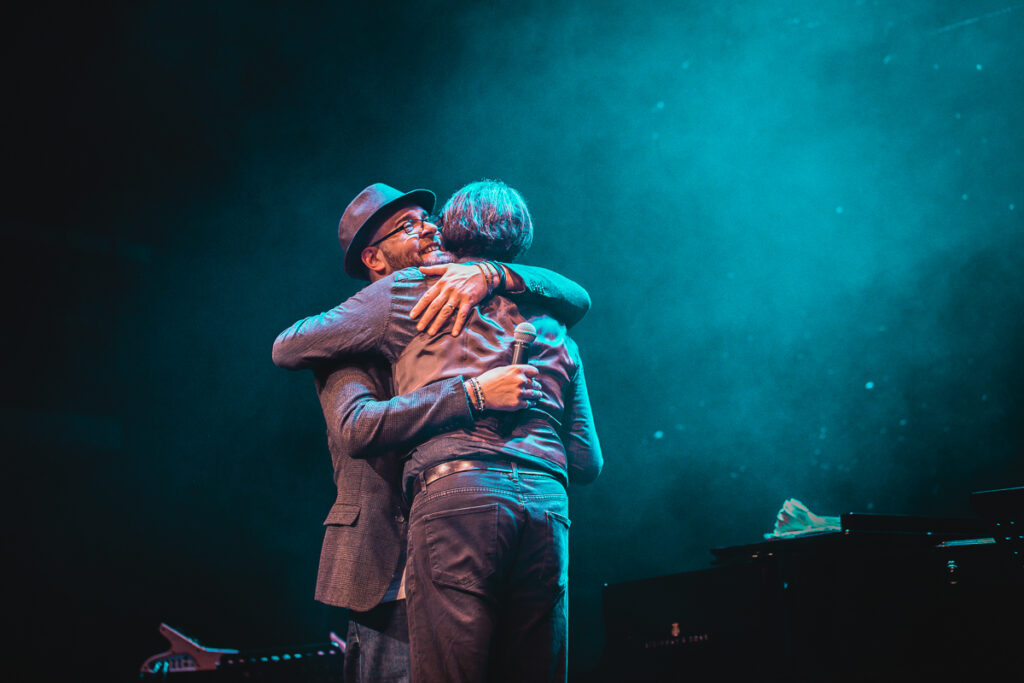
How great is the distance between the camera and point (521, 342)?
4.99ft

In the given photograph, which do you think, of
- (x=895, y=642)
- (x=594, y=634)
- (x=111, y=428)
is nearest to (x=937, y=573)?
(x=895, y=642)

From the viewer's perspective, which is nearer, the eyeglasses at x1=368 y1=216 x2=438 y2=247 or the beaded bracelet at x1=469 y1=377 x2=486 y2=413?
the beaded bracelet at x1=469 y1=377 x2=486 y2=413

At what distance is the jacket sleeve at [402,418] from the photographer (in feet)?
4.78

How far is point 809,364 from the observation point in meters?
4.15

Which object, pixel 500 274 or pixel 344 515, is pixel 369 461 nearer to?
pixel 344 515

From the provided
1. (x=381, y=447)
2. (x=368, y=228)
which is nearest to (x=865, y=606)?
(x=381, y=447)

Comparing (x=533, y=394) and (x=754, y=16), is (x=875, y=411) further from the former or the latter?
(x=533, y=394)

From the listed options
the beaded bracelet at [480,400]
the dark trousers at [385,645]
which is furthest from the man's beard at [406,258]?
the dark trousers at [385,645]

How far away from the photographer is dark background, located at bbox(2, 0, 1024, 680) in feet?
10.7

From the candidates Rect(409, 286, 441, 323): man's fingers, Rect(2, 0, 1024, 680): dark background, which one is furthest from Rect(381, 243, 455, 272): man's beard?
Rect(2, 0, 1024, 680): dark background

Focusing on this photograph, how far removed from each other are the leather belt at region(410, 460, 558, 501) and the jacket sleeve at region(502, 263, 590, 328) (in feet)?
1.40

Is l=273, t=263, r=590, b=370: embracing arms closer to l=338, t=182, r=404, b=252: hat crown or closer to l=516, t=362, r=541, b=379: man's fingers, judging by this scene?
l=516, t=362, r=541, b=379: man's fingers

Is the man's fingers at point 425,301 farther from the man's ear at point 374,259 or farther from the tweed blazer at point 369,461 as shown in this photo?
the man's ear at point 374,259

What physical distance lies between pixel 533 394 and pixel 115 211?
3077mm
